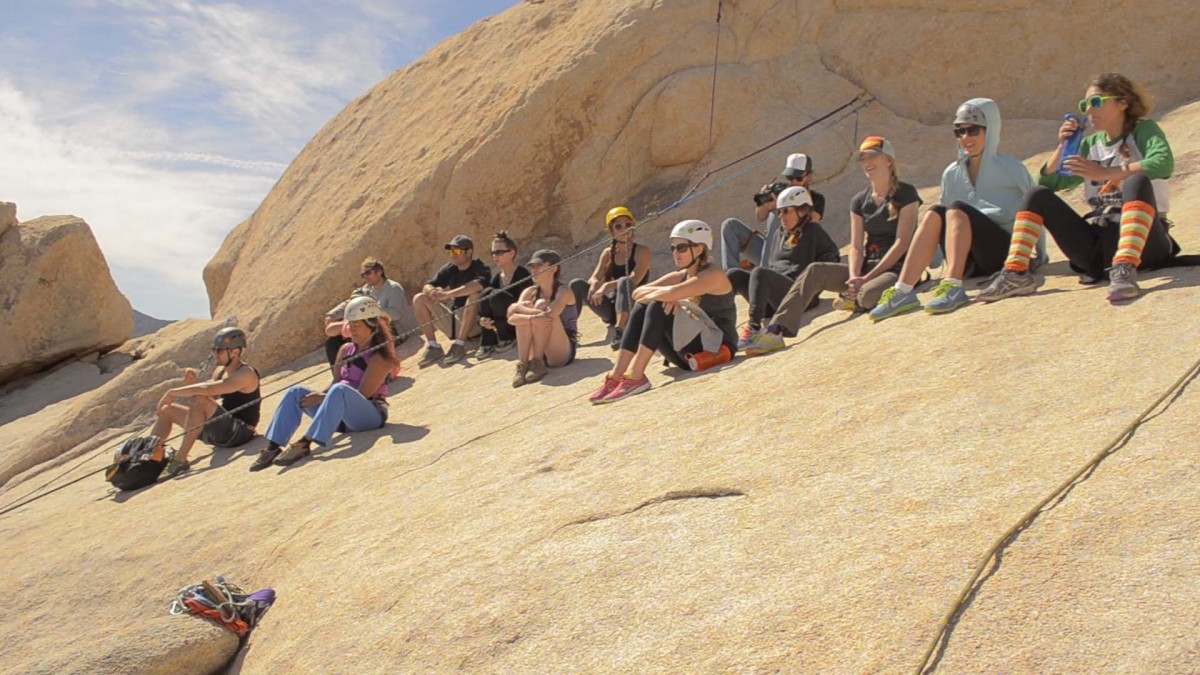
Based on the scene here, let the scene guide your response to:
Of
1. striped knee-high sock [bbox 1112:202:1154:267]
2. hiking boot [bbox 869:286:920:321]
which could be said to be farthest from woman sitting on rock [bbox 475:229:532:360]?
striped knee-high sock [bbox 1112:202:1154:267]

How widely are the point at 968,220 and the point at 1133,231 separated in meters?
1.03

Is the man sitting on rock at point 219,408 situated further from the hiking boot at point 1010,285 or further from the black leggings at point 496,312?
the hiking boot at point 1010,285

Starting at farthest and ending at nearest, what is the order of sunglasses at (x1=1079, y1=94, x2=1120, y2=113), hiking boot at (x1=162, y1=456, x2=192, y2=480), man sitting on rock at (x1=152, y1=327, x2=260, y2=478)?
man sitting on rock at (x1=152, y1=327, x2=260, y2=478) < hiking boot at (x1=162, y1=456, x2=192, y2=480) < sunglasses at (x1=1079, y1=94, x2=1120, y2=113)

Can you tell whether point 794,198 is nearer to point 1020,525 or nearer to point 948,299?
point 948,299

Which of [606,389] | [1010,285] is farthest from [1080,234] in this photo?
[606,389]

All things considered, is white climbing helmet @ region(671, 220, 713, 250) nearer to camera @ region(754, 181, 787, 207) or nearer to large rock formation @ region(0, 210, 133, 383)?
camera @ region(754, 181, 787, 207)

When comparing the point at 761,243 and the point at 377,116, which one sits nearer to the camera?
the point at 761,243

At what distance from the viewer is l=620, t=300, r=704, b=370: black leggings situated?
6.36 metres

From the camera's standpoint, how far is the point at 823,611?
3.25 m

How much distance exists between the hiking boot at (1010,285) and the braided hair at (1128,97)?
0.89 metres

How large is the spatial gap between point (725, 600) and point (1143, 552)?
136 cm

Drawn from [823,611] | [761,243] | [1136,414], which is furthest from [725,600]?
[761,243]

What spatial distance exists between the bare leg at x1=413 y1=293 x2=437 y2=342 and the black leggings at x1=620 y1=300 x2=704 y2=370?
3.67 meters

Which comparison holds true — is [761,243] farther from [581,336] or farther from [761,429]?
[761,429]
